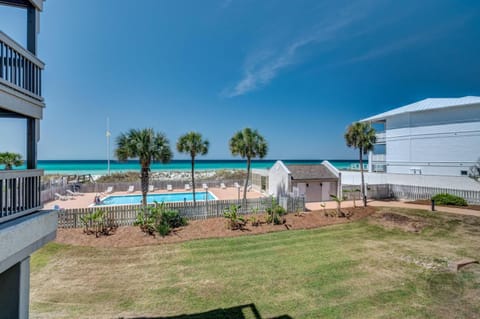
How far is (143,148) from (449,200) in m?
23.1

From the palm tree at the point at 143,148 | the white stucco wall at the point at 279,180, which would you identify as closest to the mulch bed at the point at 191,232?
the palm tree at the point at 143,148

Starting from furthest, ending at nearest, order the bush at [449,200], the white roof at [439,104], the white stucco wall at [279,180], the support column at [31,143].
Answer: the white roof at [439,104], the white stucco wall at [279,180], the bush at [449,200], the support column at [31,143]

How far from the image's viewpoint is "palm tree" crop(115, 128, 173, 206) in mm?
13625

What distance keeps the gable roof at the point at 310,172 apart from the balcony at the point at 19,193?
18.7 metres

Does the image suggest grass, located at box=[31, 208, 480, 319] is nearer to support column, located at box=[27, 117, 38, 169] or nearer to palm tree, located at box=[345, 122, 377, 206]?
support column, located at box=[27, 117, 38, 169]

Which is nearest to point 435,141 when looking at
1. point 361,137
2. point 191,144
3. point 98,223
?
point 361,137

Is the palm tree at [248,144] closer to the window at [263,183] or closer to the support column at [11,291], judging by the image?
Result: the window at [263,183]

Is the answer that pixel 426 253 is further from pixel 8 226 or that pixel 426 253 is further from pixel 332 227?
pixel 8 226

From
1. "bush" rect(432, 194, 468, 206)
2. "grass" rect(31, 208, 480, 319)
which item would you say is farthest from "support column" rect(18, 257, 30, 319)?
"bush" rect(432, 194, 468, 206)

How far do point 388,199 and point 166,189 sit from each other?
26004 mm

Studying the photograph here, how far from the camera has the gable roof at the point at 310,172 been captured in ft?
70.0

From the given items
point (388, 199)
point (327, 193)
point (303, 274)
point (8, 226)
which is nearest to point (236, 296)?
point (303, 274)

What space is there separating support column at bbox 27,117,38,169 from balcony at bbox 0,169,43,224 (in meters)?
0.18

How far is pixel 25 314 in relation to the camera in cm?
448
